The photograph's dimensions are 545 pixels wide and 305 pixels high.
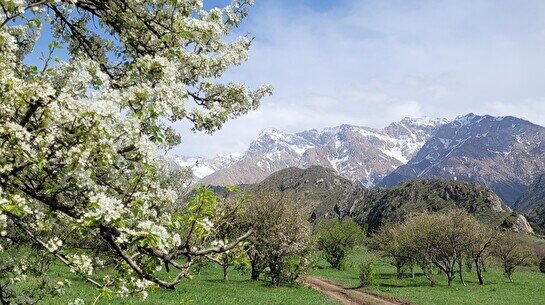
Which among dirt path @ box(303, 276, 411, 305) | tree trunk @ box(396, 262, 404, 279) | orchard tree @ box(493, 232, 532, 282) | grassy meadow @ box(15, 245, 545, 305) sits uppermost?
orchard tree @ box(493, 232, 532, 282)

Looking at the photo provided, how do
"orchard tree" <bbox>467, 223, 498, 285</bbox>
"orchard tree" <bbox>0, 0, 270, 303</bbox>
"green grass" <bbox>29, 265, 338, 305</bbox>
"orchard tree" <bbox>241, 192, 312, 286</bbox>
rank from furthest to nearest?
"orchard tree" <bbox>467, 223, 498, 285</bbox> → "orchard tree" <bbox>241, 192, 312, 286</bbox> → "green grass" <bbox>29, 265, 338, 305</bbox> → "orchard tree" <bbox>0, 0, 270, 303</bbox>

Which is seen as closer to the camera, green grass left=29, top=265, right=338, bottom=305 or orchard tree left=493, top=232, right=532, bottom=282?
green grass left=29, top=265, right=338, bottom=305

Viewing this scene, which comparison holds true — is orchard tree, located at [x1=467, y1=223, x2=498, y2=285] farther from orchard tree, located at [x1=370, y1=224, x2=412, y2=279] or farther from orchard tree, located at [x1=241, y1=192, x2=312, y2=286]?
orchard tree, located at [x1=241, y1=192, x2=312, y2=286]

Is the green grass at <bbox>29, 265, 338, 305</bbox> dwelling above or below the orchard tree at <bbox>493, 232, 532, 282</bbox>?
below

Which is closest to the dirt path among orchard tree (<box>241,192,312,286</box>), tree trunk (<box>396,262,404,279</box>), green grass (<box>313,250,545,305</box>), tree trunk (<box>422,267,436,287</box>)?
green grass (<box>313,250,545,305</box>)

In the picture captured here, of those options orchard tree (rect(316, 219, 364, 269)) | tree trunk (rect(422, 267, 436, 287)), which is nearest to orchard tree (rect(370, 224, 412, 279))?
tree trunk (rect(422, 267, 436, 287))

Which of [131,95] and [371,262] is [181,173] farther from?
[371,262]

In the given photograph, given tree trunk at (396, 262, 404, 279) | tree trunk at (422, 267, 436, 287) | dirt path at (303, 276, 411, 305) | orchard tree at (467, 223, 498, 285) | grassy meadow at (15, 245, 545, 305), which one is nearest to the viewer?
grassy meadow at (15, 245, 545, 305)

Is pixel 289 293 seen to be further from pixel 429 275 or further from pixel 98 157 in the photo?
pixel 98 157

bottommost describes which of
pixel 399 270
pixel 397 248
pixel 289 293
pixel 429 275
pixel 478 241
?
pixel 289 293

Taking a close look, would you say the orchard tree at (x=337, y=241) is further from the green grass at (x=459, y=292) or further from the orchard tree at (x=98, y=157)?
the orchard tree at (x=98, y=157)

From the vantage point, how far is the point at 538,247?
139750mm

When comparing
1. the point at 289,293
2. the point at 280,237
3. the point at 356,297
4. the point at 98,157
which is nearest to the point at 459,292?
the point at 356,297

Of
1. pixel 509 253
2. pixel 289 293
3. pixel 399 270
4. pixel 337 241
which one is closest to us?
pixel 289 293
